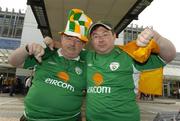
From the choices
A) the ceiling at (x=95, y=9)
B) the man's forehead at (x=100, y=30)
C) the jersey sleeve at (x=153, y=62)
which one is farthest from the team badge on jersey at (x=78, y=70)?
the ceiling at (x=95, y=9)

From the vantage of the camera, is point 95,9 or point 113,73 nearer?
point 113,73

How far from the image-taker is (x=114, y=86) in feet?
6.80

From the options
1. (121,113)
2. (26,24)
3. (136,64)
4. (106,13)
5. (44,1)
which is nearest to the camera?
(121,113)

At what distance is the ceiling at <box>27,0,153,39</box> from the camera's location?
6682 mm

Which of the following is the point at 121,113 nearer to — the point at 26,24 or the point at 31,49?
the point at 31,49

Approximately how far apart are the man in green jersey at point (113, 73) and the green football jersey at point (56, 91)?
12 cm

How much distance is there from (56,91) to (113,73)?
0.47 meters

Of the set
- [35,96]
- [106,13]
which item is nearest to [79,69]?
[35,96]

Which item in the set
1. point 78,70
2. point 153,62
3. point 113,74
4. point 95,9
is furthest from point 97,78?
point 95,9

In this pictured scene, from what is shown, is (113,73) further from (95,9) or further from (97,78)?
(95,9)

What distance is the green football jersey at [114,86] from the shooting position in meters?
2.04

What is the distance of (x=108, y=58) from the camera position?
217 centimetres

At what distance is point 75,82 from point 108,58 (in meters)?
0.32

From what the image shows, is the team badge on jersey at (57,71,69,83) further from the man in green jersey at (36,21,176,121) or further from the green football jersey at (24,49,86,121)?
the man in green jersey at (36,21,176,121)
